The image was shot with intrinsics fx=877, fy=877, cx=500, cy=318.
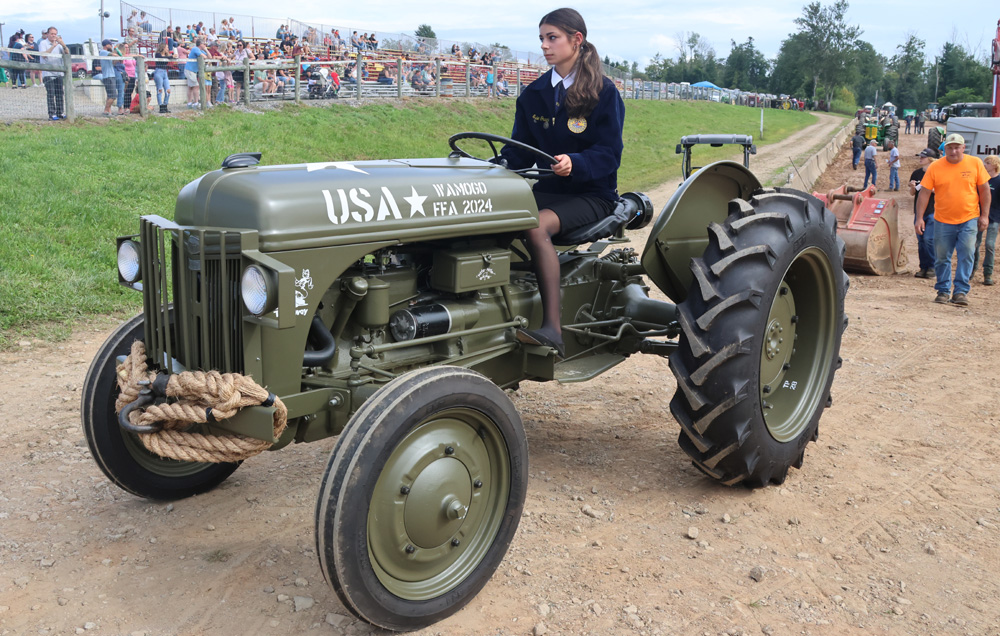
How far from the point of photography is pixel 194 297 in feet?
11.2

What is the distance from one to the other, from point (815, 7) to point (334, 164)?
107m

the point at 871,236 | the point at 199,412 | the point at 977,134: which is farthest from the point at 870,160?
the point at 199,412

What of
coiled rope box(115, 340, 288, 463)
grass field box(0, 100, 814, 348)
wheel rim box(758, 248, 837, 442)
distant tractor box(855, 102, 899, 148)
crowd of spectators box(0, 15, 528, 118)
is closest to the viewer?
coiled rope box(115, 340, 288, 463)

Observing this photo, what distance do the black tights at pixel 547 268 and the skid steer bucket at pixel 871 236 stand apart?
734cm

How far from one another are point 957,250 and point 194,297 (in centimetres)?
898

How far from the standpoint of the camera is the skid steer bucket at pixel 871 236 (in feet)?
35.4

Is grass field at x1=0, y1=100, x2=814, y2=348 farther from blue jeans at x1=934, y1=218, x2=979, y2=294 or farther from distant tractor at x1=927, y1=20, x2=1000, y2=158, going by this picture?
blue jeans at x1=934, y1=218, x2=979, y2=294

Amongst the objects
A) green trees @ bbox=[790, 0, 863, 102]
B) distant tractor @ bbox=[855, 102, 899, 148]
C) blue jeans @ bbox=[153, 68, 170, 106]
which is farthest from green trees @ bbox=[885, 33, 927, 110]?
blue jeans @ bbox=[153, 68, 170, 106]

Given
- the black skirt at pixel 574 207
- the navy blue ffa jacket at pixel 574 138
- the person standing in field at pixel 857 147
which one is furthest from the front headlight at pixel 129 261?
the person standing in field at pixel 857 147

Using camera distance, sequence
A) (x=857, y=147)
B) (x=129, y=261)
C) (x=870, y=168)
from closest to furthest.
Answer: (x=129, y=261) → (x=870, y=168) → (x=857, y=147)

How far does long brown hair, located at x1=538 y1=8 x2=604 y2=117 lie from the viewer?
4.50 meters

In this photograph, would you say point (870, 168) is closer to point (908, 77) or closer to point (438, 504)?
point (438, 504)

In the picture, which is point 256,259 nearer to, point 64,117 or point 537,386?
point 537,386

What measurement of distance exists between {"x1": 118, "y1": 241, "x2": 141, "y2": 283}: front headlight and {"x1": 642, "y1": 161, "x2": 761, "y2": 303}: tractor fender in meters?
2.59
